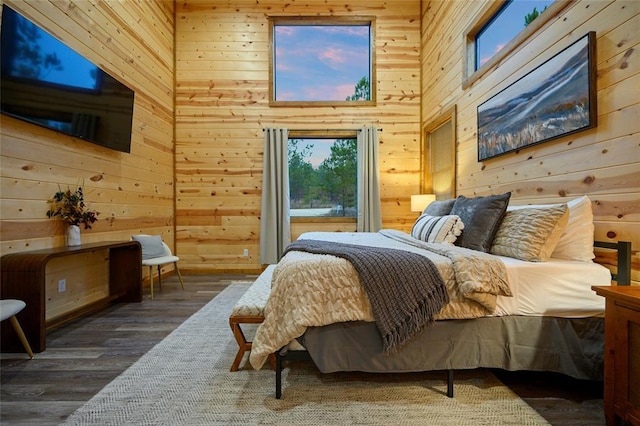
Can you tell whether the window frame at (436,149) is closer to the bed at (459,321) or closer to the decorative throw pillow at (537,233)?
the decorative throw pillow at (537,233)

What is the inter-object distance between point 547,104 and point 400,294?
1764 mm

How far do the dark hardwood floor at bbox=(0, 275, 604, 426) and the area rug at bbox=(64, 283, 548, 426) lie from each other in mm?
108

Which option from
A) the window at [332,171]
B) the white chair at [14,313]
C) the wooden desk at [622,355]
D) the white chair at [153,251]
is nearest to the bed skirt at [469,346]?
the wooden desk at [622,355]

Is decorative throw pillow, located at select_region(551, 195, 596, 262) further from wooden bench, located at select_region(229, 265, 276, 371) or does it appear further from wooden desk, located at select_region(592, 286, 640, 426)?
wooden bench, located at select_region(229, 265, 276, 371)

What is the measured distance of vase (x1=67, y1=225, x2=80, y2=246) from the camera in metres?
2.50

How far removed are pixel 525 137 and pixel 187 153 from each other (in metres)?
4.25

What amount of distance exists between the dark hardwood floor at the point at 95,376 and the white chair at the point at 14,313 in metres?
0.11

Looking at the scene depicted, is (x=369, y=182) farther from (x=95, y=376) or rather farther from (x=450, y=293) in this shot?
(x=95, y=376)

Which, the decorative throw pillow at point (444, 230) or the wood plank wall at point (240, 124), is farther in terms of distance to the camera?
the decorative throw pillow at point (444, 230)

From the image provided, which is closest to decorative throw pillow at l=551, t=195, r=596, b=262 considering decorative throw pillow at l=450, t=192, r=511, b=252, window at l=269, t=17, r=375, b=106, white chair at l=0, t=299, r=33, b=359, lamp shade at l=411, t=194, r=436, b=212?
decorative throw pillow at l=450, t=192, r=511, b=252

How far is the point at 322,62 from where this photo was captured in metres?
4.72

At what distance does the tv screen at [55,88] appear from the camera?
6.59 feet

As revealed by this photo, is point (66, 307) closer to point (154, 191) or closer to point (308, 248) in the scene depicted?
point (154, 191)

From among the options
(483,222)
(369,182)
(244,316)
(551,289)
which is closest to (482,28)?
(369,182)
